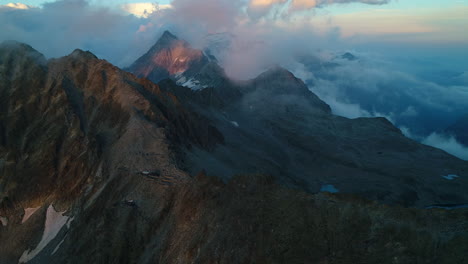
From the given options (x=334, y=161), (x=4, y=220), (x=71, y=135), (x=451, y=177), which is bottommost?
(x=451, y=177)

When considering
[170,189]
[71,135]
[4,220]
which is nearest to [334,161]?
[71,135]

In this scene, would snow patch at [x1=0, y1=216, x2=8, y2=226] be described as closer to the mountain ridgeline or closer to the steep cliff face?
the steep cliff face

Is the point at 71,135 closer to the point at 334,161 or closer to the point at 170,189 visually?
the point at 170,189

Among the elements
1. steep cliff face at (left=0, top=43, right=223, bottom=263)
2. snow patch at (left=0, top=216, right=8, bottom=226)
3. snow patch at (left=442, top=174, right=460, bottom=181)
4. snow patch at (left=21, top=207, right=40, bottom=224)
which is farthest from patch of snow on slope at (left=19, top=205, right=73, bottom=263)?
snow patch at (left=442, top=174, right=460, bottom=181)

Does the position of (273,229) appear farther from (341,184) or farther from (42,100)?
(341,184)

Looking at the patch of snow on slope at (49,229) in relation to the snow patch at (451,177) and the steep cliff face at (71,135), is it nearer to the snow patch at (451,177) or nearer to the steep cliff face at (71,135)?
the steep cliff face at (71,135)

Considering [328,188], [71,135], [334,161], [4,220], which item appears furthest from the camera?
[334,161]

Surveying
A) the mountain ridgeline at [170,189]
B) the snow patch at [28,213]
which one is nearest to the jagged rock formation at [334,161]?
the mountain ridgeline at [170,189]
